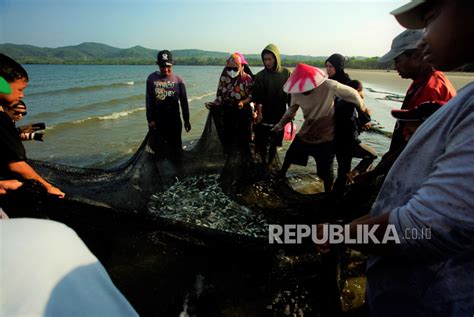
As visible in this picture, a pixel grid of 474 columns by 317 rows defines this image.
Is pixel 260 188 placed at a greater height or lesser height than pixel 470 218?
lesser

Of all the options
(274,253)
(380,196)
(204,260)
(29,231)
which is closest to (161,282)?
(204,260)

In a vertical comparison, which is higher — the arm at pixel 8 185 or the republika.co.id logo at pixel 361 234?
the republika.co.id logo at pixel 361 234

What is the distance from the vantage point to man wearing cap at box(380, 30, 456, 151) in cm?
277

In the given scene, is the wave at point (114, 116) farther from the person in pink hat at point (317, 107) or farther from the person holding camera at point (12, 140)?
the person in pink hat at point (317, 107)

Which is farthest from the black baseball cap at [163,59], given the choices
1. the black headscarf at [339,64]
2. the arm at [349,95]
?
the arm at [349,95]

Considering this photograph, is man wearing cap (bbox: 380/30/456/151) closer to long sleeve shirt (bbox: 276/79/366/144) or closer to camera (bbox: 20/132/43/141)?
long sleeve shirt (bbox: 276/79/366/144)

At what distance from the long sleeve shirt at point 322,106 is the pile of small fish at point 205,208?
1469 mm

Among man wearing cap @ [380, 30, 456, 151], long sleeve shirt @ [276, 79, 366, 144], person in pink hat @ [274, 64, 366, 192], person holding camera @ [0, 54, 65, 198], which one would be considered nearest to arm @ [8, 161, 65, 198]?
person holding camera @ [0, 54, 65, 198]

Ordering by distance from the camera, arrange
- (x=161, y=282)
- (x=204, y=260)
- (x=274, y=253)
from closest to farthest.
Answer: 1. (x=274, y=253)
2. (x=204, y=260)
3. (x=161, y=282)

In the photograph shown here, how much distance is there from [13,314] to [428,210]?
1.06m

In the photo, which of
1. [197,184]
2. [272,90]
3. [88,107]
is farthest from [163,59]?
[88,107]

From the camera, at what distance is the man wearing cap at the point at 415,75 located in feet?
9.09

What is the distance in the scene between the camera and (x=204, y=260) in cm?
195

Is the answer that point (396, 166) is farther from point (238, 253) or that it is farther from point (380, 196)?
point (238, 253)
